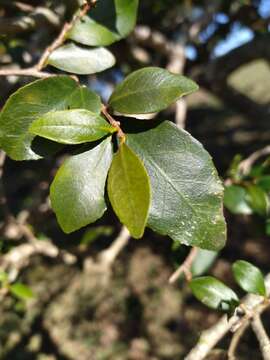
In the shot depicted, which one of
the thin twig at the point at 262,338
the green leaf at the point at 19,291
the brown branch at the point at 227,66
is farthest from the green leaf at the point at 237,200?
the brown branch at the point at 227,66

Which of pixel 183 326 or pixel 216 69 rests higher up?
pixel 216 69

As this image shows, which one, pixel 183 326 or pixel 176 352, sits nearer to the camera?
pixel 176 352

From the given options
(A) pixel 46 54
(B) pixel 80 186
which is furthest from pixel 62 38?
(B) pixel 80 186

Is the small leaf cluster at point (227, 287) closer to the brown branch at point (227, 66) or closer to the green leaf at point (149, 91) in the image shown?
the green leaf at point (149, 91)

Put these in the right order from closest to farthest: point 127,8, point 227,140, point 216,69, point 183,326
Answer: point 127,8 < point 216,69 < point 183,326 < point 227,140

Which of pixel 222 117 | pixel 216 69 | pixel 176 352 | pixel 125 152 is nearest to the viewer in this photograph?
pixel 125 152

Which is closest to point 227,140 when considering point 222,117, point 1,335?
point 222,117

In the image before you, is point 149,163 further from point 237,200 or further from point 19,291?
point 19,291

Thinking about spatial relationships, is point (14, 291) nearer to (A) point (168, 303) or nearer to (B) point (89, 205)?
(B) point (89, 205)

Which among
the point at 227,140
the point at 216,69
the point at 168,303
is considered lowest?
the point at 168,303
